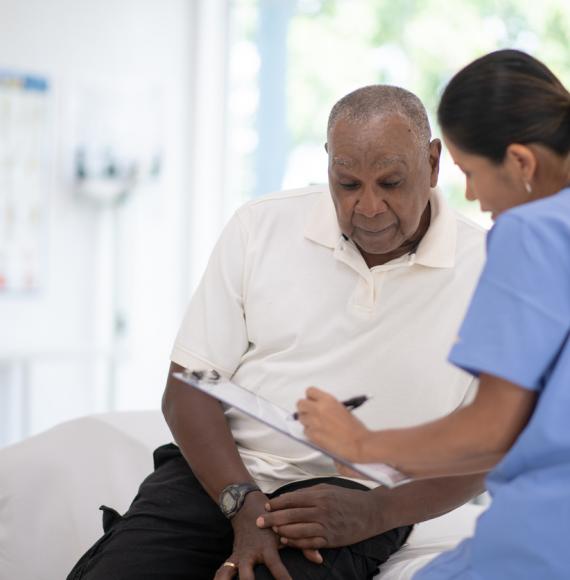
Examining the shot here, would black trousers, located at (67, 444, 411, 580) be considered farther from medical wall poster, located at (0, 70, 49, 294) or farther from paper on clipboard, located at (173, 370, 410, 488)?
medical wall poster, located at (0, 70, 49, 294)

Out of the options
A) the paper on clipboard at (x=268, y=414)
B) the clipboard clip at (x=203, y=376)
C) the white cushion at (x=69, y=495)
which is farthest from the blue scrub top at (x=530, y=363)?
the white cushion at (x=69, y=495)

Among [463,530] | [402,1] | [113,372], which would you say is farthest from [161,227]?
[463,530]

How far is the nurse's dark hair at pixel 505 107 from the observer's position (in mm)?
1223

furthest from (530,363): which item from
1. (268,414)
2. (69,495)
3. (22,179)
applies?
(22,179)

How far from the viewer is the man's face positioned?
5.62ft

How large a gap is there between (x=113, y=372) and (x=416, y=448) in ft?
10.2

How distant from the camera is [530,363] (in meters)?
1.14

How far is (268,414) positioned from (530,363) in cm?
42

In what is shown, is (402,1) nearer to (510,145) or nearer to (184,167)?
(184,167)

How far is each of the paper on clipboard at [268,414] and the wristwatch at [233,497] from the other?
332 mm

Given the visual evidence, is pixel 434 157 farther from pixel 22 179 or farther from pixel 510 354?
pixel 22 179

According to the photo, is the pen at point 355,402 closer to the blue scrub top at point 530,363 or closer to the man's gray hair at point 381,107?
the blue scrub top at point 530,363

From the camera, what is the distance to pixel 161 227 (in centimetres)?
430

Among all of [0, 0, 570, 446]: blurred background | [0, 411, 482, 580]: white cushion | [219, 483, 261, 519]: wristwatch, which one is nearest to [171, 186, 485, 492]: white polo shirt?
[219, 483, 261, 519]: wristwatch
